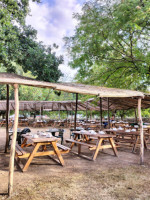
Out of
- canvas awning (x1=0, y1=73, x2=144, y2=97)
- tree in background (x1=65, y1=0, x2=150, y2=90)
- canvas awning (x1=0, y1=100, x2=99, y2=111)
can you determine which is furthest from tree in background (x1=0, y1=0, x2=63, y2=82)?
canvas awning (x1=0, y1=100, x2=99, y2=111)

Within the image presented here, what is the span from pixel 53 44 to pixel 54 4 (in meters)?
2.75

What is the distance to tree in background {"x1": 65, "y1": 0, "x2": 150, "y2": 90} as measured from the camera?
5591 millimetres

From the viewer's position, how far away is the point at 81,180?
3.08m

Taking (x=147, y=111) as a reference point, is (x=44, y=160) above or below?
below

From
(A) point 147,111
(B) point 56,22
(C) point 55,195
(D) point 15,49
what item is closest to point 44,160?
(C) point 55,195

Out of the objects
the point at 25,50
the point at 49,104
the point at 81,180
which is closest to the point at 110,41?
the point at 25,50

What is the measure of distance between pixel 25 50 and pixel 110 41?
4635mm

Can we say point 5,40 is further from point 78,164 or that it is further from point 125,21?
point 78,164

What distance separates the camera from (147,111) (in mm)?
13875

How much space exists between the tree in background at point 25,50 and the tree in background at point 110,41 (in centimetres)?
134

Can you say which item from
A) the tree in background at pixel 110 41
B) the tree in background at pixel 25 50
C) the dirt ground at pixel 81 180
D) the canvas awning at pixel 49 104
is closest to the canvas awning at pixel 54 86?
the dirt ground at pixel 81 180

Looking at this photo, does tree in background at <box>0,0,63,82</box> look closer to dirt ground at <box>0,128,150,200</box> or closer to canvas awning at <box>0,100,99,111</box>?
canvas awning at <box>0,100,99,111</box>

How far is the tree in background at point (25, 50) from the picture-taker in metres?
7.43

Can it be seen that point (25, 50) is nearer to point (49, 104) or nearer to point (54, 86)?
point (54, 86)
